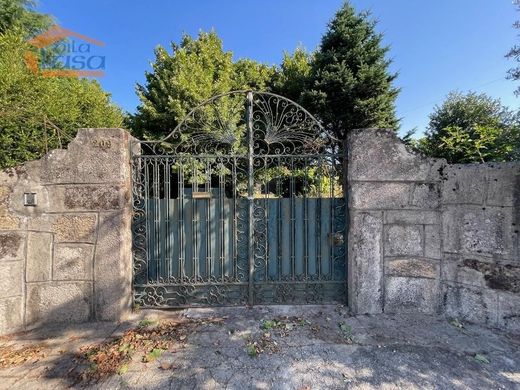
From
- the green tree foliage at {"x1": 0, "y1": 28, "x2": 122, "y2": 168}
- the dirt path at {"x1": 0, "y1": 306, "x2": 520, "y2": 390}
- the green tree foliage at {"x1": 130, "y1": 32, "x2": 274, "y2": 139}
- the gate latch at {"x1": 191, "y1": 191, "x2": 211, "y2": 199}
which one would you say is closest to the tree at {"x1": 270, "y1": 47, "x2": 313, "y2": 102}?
the green tree foliage at {"x1": 130, "y1": 32, "x2": 274, "y2": 139}

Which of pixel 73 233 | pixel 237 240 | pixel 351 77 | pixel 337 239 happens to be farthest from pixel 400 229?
pixel 351 77

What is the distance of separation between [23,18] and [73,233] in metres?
13.4

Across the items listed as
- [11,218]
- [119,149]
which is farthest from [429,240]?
[11,218]

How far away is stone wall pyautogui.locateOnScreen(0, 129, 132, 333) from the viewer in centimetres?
290

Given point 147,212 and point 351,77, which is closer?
point 147,212

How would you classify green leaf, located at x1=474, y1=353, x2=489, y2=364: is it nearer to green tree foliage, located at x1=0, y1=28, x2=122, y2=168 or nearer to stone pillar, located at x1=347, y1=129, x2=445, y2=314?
stone pillar, located at x1=347, y1=129, x2=445, y2=314

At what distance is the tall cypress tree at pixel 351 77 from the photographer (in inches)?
341

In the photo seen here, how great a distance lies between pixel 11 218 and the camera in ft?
9.37

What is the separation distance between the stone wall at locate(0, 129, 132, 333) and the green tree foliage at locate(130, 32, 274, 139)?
206 inches

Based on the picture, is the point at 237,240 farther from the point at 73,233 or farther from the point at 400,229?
the point at 400,229

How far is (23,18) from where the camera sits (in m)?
10.8

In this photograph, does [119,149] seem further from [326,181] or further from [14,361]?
[326,181]

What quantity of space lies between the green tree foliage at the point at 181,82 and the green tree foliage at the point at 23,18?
5.10 metres

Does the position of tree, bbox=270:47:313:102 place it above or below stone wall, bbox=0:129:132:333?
above
